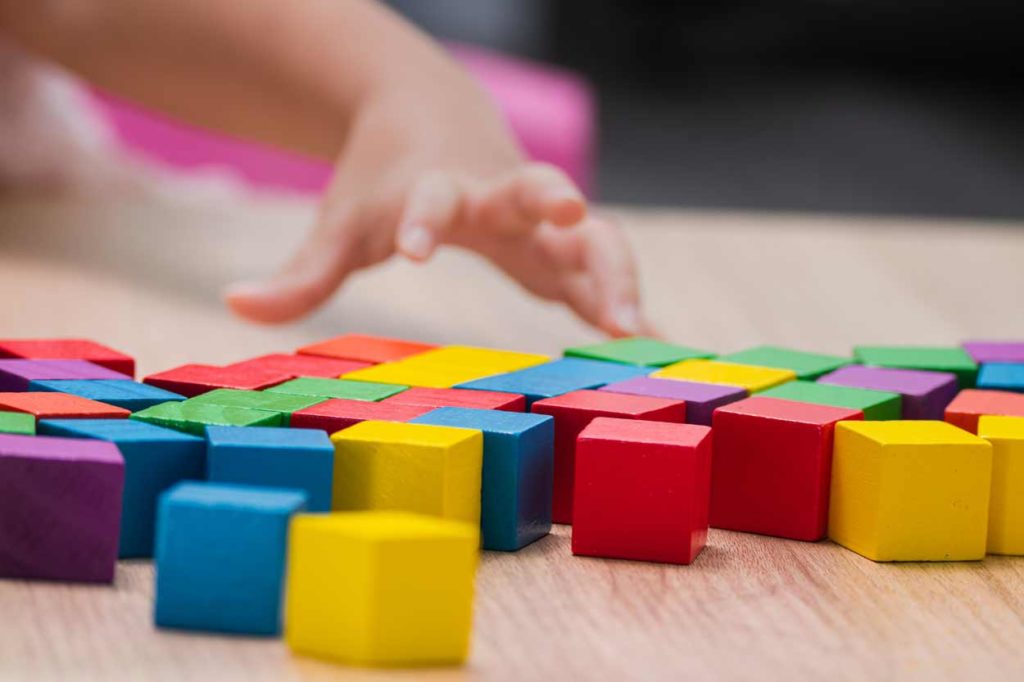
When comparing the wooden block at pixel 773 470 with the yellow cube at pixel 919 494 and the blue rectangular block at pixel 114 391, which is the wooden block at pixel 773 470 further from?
the blue rectangular block at pixel 114 391

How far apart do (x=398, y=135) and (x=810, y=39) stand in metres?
5.83

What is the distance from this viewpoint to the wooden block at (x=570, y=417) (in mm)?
938

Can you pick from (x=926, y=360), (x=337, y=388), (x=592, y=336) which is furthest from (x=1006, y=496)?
(x=592, y=336)

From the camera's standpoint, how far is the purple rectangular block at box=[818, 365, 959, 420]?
1053mm

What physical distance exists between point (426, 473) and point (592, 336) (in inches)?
32.5

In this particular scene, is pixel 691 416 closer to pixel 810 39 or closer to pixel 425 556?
pixel 425 556

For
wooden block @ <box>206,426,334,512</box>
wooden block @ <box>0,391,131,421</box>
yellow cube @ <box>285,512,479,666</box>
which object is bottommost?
yellow cube @ <box>285,512,479,666</box>

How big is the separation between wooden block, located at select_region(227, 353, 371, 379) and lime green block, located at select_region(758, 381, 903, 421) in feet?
0.89

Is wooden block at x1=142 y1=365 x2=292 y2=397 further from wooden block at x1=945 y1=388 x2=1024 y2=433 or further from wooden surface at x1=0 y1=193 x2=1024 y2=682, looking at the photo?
wooden block at x1=945 y1=388 x2=1024 y2=433

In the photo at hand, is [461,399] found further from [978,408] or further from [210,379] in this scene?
[978,408]

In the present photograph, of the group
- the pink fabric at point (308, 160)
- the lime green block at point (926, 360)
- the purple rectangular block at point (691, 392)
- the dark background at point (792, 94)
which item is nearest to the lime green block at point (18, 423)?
the purple rectangular block at point (691, 392)

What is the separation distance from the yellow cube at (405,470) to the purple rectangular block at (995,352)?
1.68 ft

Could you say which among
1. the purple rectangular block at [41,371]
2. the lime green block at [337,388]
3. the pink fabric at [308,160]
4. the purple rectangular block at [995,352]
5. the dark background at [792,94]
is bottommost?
the lime green block at [337,388]

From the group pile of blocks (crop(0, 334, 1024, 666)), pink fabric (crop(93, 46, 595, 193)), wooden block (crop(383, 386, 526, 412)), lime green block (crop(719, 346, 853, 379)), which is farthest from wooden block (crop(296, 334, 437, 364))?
pink fabric (crop(93, 46, 595, 193))
